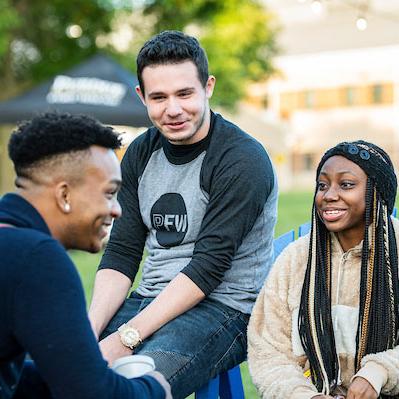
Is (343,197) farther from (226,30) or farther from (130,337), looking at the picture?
(226,30)

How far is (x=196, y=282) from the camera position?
315cm

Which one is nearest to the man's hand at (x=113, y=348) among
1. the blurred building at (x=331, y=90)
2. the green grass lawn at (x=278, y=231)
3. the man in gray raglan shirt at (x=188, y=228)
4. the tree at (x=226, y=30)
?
the man in gray raglan shirt at (x=188, y=228)

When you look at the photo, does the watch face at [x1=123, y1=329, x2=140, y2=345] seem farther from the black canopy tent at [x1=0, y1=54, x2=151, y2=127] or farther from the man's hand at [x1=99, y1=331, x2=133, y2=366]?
the black canopy tent at [x1=0, y1=54, x2=151, y2=127]

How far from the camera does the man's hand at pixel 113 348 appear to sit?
3.00 m

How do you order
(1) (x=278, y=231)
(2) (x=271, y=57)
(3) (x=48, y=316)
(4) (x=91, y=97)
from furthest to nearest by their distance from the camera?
(2) (x=271, y=57) → (1) (x=278, y=231) → (4) (x=91, y=97) → (3) (x=48, y=316)

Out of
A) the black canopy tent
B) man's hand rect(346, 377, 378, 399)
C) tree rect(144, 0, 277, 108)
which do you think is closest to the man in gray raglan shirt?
man's hand rect(346, 377, 378, 399)

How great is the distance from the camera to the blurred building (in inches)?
1722

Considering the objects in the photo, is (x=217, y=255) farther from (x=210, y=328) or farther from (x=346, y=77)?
(x=346, y=77)

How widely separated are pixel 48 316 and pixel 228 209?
1423mm

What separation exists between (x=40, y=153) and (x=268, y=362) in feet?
4.60

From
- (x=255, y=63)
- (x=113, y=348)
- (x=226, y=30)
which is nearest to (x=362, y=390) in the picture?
(x=113, y=348)

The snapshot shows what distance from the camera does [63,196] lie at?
2.06 meters

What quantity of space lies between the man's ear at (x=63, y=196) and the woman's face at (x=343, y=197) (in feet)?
4.20

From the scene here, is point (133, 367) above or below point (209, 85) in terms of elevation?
below
